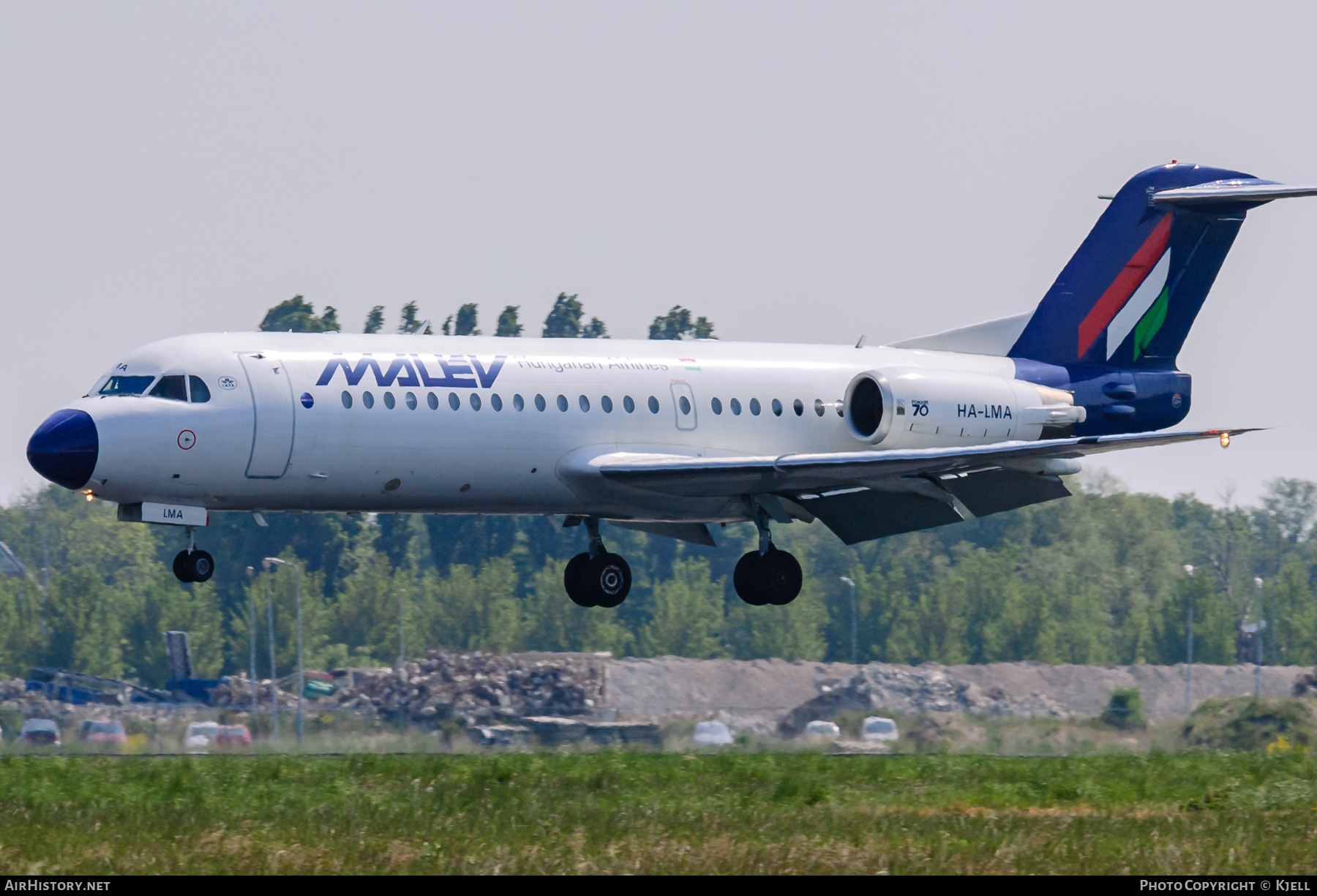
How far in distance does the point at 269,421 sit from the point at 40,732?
6.61 m

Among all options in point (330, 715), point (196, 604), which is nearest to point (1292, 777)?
point (330, 715)

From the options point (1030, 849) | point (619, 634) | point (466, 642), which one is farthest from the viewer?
point (619, 634)

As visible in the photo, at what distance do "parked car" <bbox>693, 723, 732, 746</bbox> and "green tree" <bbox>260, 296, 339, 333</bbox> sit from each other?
51995 millimetres

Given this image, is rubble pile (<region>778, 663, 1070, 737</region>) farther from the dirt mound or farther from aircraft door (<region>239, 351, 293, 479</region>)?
aircraft door (<region>239, 351, 293, 479</region>)

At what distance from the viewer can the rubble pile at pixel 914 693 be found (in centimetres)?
4600

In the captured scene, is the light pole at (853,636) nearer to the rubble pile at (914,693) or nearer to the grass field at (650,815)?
the rubble pile at (914,693)

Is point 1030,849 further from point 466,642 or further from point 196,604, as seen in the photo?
point 196,604

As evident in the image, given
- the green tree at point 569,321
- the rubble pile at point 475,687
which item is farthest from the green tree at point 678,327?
the rubble pile at point 475,687

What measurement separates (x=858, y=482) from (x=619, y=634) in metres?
45.5

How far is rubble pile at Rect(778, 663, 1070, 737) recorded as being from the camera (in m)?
46.0

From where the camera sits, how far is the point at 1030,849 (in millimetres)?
16484

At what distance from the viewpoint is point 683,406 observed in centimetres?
2800

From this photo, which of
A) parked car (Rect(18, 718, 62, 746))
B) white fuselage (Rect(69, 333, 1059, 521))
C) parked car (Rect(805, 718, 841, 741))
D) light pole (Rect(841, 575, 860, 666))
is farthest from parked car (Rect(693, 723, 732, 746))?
light pole (Rect(841, 575, 860, 666))

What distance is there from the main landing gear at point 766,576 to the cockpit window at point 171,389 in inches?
354
